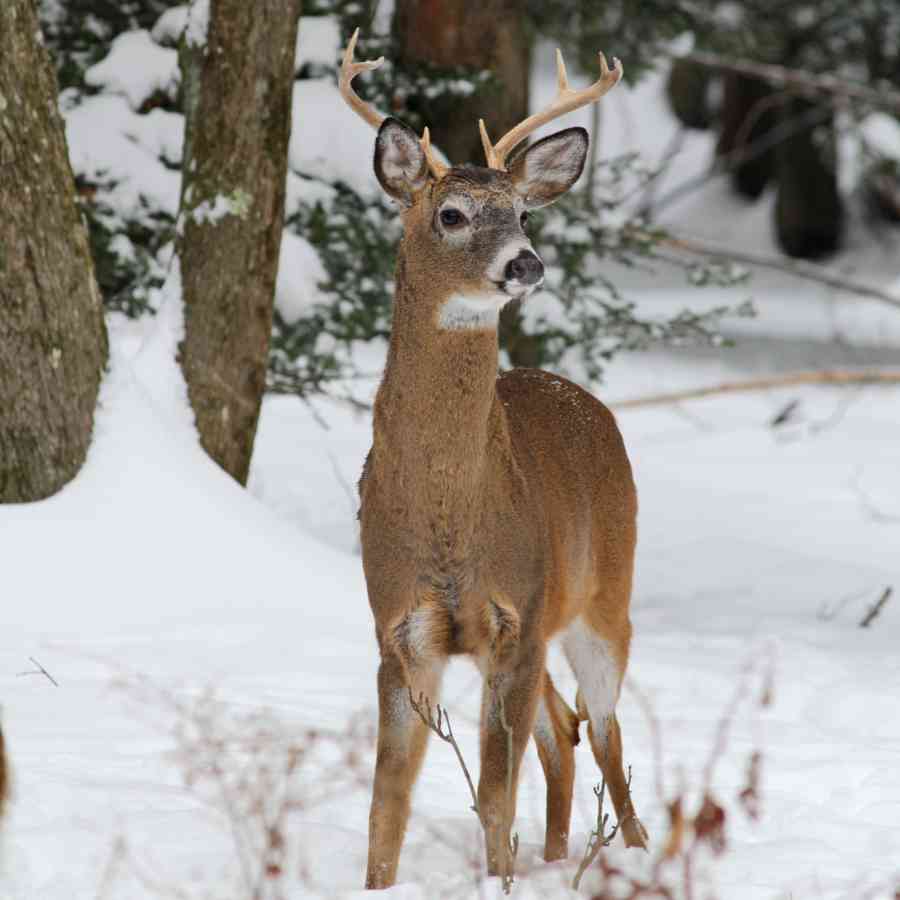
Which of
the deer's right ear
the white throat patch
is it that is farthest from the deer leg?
the deer's right ear

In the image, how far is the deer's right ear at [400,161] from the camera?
4.67 m

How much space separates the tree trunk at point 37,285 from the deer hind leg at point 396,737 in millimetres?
2692

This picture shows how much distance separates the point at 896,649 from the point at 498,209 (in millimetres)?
4297

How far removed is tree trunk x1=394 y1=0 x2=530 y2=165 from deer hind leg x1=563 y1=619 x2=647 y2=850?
4772 mm

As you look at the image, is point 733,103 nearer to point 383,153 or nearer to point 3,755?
point 383,153

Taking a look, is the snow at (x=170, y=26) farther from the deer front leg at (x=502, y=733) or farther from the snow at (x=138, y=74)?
the deer front leg at (x=502, y=733)

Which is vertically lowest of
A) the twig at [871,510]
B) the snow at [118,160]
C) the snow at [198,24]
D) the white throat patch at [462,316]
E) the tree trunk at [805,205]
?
the tree trunk at [805,205]

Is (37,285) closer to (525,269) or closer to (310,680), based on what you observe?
(310,680)

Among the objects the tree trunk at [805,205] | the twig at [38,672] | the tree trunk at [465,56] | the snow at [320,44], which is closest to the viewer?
the twig at [38,672]

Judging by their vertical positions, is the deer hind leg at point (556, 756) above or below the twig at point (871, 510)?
above

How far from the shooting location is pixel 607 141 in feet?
115

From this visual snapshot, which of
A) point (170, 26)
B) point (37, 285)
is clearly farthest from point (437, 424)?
point (170, 26)

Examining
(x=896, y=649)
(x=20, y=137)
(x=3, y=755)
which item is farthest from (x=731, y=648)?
(x=3, y=755)

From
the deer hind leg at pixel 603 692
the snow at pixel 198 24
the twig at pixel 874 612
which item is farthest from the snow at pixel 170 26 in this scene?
the deer hind leg at pixel 603 692
